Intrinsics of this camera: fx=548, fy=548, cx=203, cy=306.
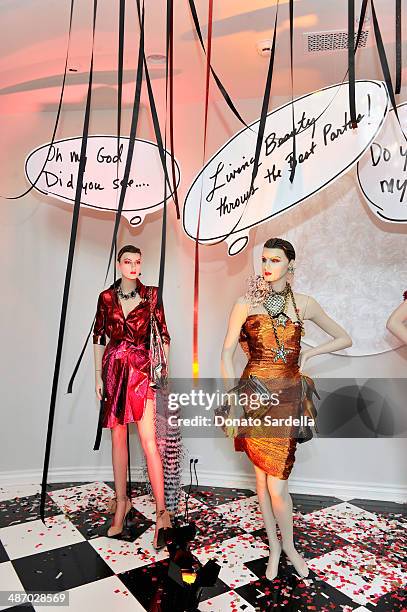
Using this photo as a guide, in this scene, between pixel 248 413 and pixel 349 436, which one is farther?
pixel 349 436

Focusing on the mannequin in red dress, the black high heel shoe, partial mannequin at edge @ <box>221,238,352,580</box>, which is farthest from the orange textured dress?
the black high heel shoe

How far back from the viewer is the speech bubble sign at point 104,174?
2.84m

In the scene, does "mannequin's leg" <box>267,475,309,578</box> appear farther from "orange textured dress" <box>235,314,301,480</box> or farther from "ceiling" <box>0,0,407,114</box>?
"ceiling" <box>0,0,407,114</box>

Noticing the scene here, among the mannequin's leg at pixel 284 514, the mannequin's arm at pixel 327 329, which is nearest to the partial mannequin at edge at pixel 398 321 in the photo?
the mannequin's arm at pixel 327 329

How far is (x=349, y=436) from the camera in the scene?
316 cm

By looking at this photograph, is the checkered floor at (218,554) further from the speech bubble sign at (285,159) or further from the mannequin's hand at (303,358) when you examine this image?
the speech bubble sign at (285,159)

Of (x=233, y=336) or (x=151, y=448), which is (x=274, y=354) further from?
(x=151, y=448)

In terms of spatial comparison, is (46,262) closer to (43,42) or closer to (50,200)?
(50,200)

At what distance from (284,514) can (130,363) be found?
3.18ft

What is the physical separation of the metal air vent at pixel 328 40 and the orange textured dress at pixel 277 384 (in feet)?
4.15

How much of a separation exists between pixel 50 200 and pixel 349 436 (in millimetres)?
2292

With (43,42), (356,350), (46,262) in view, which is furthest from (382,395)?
(43,42)

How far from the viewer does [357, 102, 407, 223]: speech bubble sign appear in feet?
8.23

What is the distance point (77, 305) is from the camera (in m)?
3.45
